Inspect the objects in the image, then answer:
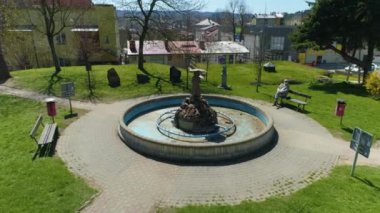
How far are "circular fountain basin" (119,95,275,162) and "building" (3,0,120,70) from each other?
66.7 feet

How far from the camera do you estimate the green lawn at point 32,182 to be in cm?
877

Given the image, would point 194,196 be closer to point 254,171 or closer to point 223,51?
point 254,171

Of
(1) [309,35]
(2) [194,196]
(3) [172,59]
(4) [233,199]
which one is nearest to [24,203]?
(2) [194,196]

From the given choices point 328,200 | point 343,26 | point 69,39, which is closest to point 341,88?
point 343,26

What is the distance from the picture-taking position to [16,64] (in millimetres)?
36125

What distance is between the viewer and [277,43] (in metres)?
60.6

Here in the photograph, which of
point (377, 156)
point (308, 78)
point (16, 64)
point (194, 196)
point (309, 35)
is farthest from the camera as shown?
point (16, 64)

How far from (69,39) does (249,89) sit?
87.6 ft

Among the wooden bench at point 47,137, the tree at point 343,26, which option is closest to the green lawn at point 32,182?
the wooden bench at point 47,137

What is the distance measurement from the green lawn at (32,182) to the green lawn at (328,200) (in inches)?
109

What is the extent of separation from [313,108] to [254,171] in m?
9.51

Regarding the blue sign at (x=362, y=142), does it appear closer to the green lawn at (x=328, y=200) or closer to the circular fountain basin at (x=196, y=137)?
the green lawn at (x=328, y=200)

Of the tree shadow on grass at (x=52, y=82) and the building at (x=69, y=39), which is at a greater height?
the building at (x=69, y=39)

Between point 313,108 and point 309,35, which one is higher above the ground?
point 309,35
